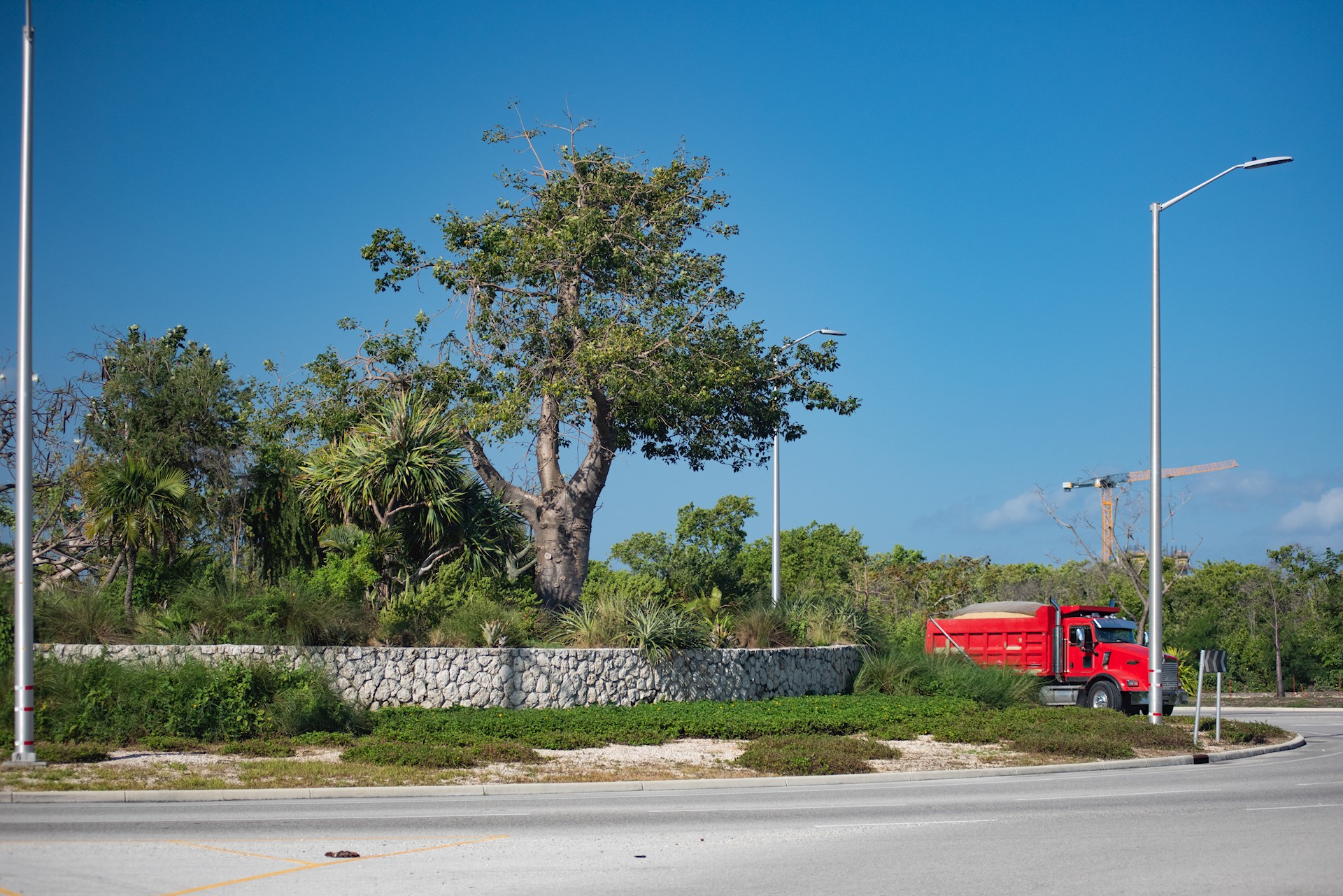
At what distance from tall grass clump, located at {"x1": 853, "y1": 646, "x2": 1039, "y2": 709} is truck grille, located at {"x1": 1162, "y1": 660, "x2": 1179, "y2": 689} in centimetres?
278

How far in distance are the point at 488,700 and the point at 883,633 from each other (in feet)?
36.5

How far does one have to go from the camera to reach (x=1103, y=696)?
89.4ft

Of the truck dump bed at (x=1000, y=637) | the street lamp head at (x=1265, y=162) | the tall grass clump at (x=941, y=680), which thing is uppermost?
the street lamp head at (x=1265, y=162)

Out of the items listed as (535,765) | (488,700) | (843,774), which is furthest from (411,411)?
(843,774)

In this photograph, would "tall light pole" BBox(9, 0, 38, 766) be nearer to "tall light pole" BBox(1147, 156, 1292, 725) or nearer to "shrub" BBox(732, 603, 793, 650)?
"shrub" BBox(732, 603, 793, 650)

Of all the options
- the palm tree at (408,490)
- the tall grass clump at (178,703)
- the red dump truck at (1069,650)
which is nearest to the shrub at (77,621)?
the tall grass clump at (178,703)

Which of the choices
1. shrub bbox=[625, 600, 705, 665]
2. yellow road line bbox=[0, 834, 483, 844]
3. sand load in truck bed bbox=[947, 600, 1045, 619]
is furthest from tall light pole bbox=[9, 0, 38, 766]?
sand load in truck bed bbox=[947, 600, 1045, 619]

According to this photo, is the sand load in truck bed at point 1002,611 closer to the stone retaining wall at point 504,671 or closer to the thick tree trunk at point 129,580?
the stone retaining wall at point 504,671

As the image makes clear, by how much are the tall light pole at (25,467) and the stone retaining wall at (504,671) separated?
3.30m

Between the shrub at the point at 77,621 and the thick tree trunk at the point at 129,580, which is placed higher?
the thick tree trunk at the point at 129,580

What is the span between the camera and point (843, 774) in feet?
52.8

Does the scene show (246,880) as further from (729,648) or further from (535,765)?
(729,648)

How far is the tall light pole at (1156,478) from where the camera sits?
22.3m

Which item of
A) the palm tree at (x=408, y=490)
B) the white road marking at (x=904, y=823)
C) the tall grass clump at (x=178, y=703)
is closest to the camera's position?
the white road marking at (x=904, y=823)
